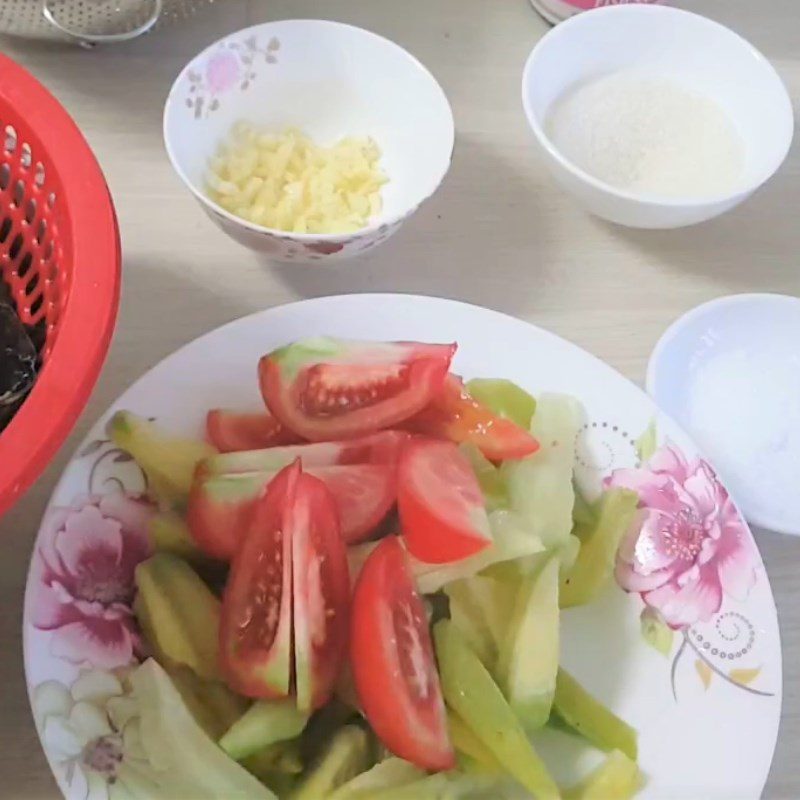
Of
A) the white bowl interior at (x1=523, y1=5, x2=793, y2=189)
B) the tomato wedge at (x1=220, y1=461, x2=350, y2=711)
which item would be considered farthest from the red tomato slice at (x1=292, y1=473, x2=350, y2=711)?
the white bowl interior at (x1=523, y1=5, x2=793, y2=189)

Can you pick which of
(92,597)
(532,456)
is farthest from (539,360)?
(92,597)

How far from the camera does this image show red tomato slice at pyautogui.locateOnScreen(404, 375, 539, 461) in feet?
1.81

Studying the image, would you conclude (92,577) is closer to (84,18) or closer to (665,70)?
(84,18)

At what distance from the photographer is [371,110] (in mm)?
741

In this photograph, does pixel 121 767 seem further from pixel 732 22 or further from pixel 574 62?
pixel 732 22

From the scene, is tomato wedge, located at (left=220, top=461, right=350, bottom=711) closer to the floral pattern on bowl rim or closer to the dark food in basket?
the dark food in basket

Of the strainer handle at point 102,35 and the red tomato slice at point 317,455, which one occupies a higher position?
the strainer handle at point 102,35

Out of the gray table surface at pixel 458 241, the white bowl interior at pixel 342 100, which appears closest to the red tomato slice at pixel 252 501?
the gray table surface at pixel 458 241

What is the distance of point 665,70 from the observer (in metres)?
0.80

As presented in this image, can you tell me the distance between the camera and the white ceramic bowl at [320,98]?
678 millimetres

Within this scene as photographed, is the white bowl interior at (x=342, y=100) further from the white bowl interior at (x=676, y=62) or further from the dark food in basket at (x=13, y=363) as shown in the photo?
the dark food in basket at (x=13, y=363)

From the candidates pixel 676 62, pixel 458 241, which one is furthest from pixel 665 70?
pixel 458 241

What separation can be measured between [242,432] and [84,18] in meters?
0.38

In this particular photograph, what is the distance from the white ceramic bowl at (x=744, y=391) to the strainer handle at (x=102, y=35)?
45 cm
